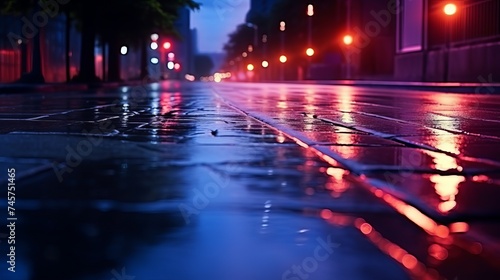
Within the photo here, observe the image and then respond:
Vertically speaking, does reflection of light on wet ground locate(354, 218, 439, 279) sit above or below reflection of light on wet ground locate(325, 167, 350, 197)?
below

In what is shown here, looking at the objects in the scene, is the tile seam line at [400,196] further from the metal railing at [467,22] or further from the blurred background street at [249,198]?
the metal railing at [467,22]

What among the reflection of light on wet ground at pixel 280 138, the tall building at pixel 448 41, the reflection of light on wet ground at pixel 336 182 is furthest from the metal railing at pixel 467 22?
the reflection of light on wet ground at pixel 336 182

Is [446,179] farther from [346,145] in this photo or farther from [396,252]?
[346,145]

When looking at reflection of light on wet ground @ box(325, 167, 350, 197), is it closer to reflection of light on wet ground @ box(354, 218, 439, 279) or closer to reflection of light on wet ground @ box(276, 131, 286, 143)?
reflection of light on wet ground @ box(354, 218, 439, 279)

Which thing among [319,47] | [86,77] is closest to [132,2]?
[86,77]

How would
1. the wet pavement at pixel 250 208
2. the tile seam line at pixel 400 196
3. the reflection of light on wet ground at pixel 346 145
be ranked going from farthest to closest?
the reflection of light on wet ground at pixel 346 145 < the tile seam line at pixel 400 196 < the wet pavement at pixel 250 208

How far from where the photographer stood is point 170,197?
15.3 ft

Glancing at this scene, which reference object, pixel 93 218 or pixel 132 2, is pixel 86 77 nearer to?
pixel 132 2

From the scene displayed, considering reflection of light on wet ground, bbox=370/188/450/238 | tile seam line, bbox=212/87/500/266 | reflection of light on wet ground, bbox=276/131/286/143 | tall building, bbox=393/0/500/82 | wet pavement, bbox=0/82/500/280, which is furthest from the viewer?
tall building, bbox=393/0/500/82

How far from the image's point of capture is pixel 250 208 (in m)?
4.39

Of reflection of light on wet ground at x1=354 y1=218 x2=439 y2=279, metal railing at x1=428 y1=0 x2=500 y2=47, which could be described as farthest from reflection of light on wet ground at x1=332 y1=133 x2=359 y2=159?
metal railing at x1=428 y1=0 x2=500 y2=47

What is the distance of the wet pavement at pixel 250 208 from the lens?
325 cm

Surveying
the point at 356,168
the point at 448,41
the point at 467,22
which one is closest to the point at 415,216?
the point at 356,168

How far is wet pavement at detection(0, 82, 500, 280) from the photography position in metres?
3.25
